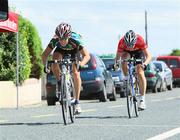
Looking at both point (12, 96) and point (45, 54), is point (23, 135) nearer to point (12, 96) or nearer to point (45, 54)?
point (45, 54)

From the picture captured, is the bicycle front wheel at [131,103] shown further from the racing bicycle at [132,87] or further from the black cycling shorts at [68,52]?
the black cycling shorts at [68,52]

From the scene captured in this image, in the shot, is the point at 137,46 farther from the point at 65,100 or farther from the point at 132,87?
the point at 65,100

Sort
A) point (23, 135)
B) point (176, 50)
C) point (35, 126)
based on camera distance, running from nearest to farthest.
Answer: point (23, 135) < point (35, 126) < point (176, 50)

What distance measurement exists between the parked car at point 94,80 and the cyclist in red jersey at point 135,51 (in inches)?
241

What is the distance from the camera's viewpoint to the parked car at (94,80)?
19.4 meters

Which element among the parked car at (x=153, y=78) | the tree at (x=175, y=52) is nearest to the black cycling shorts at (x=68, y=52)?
the parked car at (x=153, y=78)

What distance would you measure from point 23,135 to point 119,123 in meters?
2.34

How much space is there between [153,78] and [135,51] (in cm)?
1598

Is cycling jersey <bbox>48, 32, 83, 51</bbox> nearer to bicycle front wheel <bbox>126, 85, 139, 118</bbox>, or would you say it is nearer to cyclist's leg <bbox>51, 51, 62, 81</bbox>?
cyclist's leg <bbox>51, 51, 62, 81</bbox>

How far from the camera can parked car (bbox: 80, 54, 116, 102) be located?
19438mm

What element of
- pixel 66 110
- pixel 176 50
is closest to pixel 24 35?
pixel 66 110

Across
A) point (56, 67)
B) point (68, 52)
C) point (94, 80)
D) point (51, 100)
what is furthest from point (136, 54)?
point (51, 100)

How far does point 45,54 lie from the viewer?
1174 centimetres

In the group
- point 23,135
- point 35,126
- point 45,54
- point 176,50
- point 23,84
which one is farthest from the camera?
point 176,50
